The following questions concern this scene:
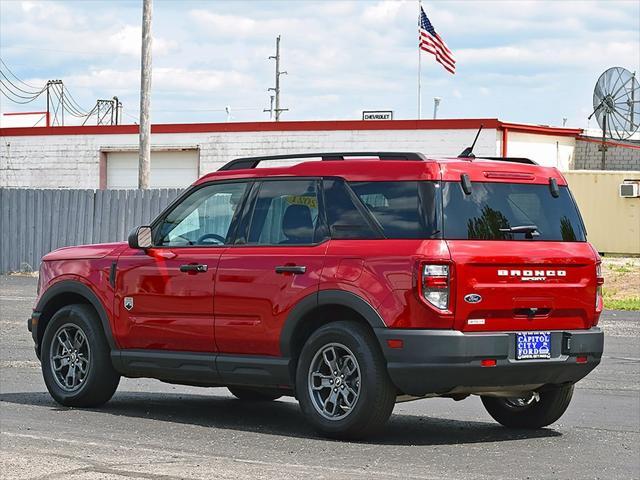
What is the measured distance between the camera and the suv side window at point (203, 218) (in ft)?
34.7

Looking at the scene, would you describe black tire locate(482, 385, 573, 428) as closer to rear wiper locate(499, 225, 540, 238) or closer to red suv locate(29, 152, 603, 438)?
red suv locate(29, 152, 603, 438)

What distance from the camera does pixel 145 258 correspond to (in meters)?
10.9

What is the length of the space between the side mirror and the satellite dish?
3706 centimetres

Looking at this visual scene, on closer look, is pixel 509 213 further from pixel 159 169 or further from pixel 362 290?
pixel 159 169

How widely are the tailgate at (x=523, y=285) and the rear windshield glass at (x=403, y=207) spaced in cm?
24

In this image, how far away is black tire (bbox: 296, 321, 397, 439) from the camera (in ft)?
30.2

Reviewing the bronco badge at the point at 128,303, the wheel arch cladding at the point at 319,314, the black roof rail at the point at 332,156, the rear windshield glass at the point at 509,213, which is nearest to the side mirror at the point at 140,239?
the bronco badge at the point at 128,303

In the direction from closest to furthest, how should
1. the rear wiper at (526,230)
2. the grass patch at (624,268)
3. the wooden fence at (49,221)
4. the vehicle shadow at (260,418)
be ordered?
the rear wiper at (526,230) → the vehicle shadow at (260,418) → the grass patch at (624,268) → the wooden fence at (49,221)

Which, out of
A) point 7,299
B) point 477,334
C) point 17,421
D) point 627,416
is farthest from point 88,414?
point 7,299

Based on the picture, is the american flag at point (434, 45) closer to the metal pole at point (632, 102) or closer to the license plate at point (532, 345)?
the metal pole at point (632, 102)

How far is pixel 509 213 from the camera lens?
964 cm

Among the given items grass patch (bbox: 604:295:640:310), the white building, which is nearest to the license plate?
grass patch (bbox: 604:295:640:310)

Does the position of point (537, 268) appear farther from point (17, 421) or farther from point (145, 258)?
point (17, 421)

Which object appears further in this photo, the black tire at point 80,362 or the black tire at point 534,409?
the black tire at point 80,362
